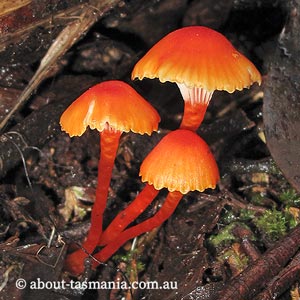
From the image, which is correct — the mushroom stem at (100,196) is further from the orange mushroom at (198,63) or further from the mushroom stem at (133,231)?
the orange mushroom at (198,63)

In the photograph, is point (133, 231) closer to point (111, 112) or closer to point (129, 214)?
point (129, 214)

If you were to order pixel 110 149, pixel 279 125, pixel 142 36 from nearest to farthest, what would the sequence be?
pixel 110 149 → pixel 279 125 → pixel 142 36

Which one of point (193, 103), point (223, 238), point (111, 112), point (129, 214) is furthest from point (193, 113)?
point (223, 238)

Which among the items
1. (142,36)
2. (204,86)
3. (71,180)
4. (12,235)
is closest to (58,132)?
(71,180)

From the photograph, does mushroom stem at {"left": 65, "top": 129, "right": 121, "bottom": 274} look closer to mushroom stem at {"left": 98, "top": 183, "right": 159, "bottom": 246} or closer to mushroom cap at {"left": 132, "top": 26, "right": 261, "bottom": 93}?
mushroom stem at {"left": 98, "top": 183, "right": 159, "bottom": 246}

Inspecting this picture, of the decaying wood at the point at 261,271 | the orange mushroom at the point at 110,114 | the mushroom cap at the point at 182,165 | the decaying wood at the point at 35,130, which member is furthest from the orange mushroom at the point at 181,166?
the decaying wood at the point at 35,130

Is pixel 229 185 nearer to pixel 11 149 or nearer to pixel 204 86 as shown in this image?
pixel 204 86
